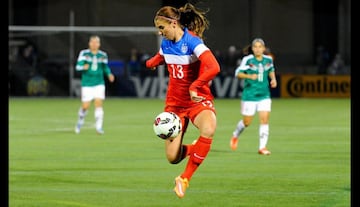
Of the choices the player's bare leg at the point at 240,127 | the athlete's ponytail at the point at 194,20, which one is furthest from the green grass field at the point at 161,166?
the athlete's ponytail at the point at 194,20

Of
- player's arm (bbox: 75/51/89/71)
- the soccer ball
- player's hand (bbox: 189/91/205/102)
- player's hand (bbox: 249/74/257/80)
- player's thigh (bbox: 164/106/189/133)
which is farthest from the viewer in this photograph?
player's arm (bbox: 75/51/89/71)

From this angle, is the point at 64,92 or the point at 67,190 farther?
the point at 64,92

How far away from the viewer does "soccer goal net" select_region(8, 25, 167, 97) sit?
137 ft

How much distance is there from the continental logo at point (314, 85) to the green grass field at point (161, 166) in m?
11.8

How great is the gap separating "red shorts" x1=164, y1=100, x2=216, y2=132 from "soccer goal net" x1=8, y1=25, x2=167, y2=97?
2878 cm

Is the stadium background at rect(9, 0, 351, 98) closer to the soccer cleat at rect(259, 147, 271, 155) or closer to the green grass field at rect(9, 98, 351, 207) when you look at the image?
the green grass field at rect(9, 98, 351, 207)

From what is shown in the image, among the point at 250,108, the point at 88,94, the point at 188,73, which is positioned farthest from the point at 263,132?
the point at 88,94

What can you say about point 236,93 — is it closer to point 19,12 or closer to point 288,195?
point 19,12

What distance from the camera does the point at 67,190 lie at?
13180 millimetres

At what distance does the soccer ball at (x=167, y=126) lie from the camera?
11828mm

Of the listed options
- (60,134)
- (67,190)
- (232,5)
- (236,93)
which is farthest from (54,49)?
(67,190)

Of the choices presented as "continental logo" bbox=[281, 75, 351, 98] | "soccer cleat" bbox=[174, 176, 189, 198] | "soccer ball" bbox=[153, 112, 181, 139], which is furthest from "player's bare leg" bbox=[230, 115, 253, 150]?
"continental logo" bbox=[281, 75, 351, 98]

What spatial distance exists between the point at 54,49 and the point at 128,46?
127 inches

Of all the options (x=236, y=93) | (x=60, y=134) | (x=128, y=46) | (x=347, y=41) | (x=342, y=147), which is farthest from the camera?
(x=347, y=41)
